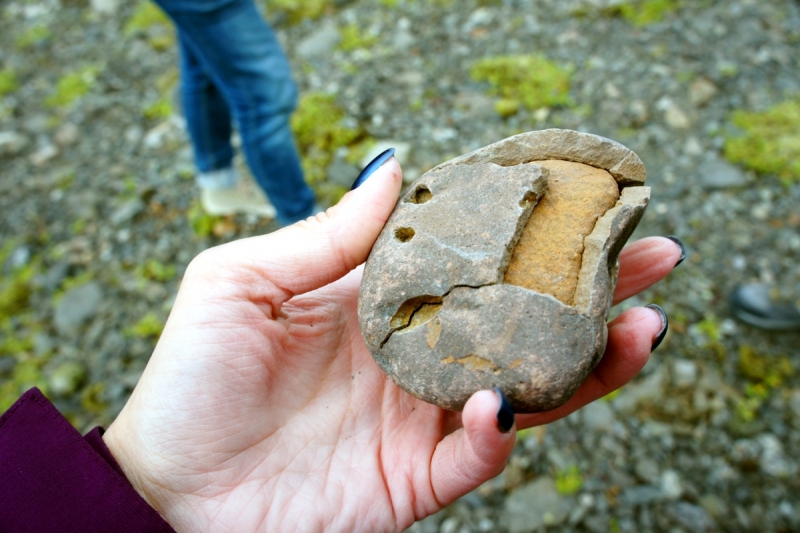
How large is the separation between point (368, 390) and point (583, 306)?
0.96m

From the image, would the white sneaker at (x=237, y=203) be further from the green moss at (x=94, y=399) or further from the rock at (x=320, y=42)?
the rock at (x=320, y=42)

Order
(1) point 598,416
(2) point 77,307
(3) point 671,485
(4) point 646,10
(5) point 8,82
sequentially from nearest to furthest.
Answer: (3) point 671,485 → (1) point 598,416 → (2) point 77,307 → (4) point 646,10 → (5) point 8,82

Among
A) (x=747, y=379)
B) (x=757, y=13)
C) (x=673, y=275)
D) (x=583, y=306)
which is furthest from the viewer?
(x=757, y=13)

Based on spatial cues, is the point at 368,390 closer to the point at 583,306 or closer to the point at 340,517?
the point at 340,517

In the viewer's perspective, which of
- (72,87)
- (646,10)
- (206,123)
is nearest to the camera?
(206,123)

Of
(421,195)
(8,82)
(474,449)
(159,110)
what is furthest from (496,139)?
(8,82)

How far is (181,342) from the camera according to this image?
2.09m

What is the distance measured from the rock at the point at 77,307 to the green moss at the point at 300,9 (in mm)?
3280

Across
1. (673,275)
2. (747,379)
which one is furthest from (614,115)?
(747,379)

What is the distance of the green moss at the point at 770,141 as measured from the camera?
13.3 ft

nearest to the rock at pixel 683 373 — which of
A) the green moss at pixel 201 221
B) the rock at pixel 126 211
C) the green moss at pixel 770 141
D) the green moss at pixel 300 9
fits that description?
the green moss at pixel 770 141

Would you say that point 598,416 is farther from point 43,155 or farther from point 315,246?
point 43,155

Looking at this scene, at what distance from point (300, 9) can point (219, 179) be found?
2.62 metres

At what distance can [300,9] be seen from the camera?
599 centimetres
